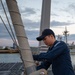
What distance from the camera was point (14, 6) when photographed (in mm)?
2906

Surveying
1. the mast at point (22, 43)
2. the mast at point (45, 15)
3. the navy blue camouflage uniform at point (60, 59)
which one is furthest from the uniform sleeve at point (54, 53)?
the mast at point (45, 15)

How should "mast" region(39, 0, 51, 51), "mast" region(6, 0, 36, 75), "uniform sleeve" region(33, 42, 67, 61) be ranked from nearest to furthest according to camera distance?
1. "uniform sleeve" region(33, 42, 67, 61)
2. "mast" region(6, 0, 36, 75)
3. "mast" region(39, 0, 51, 51)

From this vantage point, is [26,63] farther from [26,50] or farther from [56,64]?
[56,64]

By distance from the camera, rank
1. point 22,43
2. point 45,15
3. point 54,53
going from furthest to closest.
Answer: point 45,15 < point 22,43 < point 54,53

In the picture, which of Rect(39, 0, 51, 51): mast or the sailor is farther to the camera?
Rect(39, 0, 51, 51): mast

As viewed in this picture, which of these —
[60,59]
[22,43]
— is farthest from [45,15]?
[60,59]

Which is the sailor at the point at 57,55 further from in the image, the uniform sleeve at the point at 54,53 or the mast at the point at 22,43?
the mast at the point at 22,43

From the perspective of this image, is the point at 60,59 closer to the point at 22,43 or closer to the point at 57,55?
the point at 57,55

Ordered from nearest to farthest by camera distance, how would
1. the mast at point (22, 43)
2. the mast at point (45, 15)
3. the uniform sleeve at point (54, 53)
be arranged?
the uniform sleeve at point (54, 53) → the mast at point (22, 43) → the mast at point (45, 15)

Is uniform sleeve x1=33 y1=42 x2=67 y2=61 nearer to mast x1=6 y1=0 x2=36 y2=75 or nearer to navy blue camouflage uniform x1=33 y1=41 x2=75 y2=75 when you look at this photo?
navy blue camouflage uniform x1=33 y1=41 x2=75 y2=75

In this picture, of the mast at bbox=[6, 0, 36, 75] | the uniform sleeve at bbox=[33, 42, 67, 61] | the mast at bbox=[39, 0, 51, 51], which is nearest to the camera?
the uniform sleeve at bbox=[33, 42, 67, 61]

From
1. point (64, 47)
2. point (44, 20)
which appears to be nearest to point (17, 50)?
point (64, 47)

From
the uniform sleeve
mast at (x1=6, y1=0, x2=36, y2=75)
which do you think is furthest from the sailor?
mast at (x1=6, y1=0, x2=36, y2=75)

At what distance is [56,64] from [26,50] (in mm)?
377
